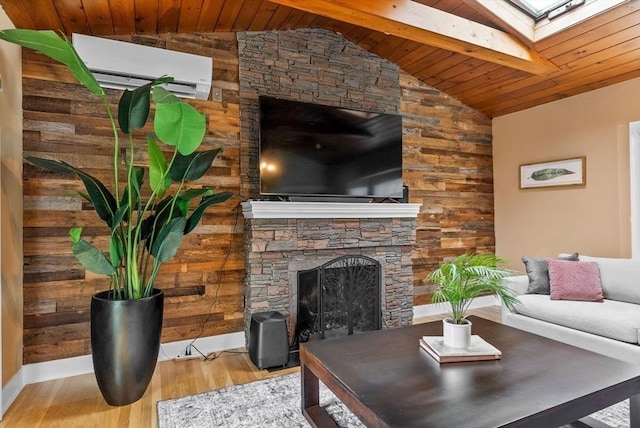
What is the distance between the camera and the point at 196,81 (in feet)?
9.46

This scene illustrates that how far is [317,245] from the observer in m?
3.24

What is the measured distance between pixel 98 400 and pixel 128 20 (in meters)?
2.62

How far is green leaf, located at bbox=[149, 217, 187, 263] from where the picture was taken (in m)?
2.32

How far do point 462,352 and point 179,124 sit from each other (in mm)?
1991

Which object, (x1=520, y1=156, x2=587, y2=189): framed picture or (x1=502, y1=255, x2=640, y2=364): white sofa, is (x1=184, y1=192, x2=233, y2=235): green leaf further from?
(x1=520, y1=156, x2=587, y2=189): framed picture

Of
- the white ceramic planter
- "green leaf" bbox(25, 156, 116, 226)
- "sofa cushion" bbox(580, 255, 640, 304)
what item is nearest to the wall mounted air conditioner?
"green leaf" bbox(25, 156, 116, 226)

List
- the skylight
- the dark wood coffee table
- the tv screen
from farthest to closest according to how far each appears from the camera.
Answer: the tv screen
the skylight
the dark wood coffee table

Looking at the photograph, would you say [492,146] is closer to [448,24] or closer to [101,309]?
[448,24]

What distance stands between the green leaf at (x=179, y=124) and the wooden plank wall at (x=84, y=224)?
872 mm

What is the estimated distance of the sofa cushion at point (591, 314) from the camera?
8.02 feet

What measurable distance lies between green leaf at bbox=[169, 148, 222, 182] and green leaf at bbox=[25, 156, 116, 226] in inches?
16.6

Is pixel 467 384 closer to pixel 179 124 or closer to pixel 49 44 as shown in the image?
pixel 179 124

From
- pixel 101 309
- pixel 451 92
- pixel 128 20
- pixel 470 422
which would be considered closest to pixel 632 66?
pixel 451 92

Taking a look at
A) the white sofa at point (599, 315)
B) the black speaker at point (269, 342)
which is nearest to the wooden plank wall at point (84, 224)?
the black speaker at point (269, 342)
